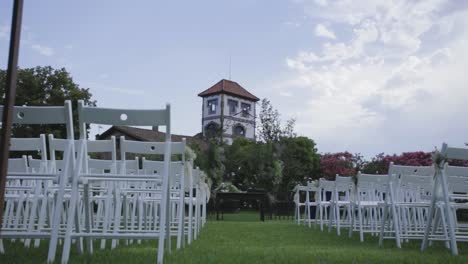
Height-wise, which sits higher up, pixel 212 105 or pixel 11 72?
pixel 212 105

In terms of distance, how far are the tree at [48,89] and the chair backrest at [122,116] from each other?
2305cm

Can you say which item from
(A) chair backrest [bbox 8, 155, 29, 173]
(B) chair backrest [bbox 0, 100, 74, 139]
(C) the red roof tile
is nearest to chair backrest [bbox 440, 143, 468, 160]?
A: (B) chair backrest [bbox 0, 100, 74, 139]

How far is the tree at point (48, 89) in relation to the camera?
26.1 m

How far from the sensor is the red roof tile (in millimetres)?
57438

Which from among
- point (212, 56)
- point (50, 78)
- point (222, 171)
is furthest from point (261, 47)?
point (50, 78)

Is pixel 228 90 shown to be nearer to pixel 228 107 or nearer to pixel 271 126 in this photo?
pixel 228 107

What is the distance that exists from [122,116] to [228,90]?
5460cm

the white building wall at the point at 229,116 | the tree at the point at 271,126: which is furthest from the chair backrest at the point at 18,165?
the white building wall at the point at 229,116

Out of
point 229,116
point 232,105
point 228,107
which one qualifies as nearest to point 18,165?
point 229,116

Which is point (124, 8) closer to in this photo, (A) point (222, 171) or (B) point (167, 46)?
(B) point (167, 46)

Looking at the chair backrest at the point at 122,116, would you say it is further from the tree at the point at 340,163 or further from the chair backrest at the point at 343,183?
the tree at the point at 340,163

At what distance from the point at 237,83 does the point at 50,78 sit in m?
38.0

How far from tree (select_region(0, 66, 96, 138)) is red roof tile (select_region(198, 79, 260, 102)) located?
30365 millimetres

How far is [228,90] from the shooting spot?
57844mm
